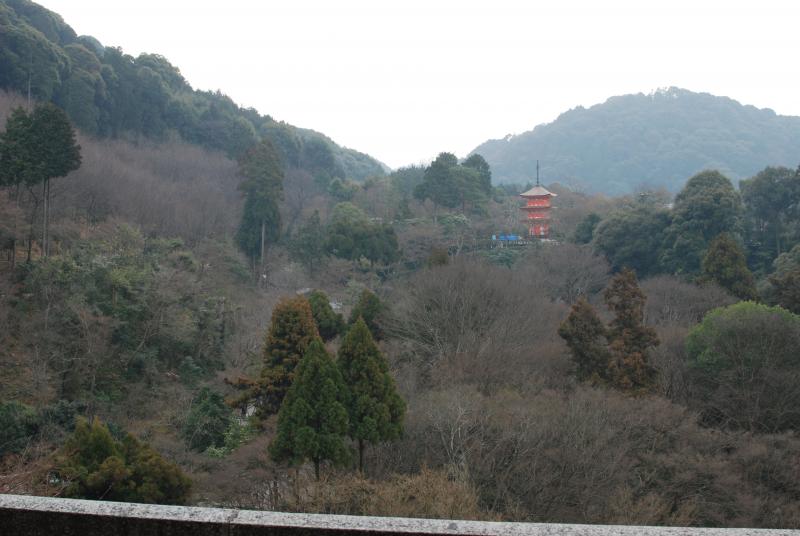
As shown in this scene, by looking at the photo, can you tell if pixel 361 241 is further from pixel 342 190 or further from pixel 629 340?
pixel 629 340

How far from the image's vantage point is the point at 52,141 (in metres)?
17.8

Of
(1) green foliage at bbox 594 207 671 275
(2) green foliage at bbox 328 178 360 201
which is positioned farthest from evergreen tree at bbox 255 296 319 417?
(2) green foliage at bbox 328 178 360 201

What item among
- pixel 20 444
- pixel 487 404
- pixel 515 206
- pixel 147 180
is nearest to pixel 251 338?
pixel 20 444

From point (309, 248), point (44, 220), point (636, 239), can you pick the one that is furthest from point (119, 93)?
point (636, 239)

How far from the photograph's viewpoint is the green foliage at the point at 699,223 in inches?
901

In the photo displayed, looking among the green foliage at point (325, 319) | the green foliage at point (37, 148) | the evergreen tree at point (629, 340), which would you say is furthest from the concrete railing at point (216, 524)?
the green foliage at point (37, 148)

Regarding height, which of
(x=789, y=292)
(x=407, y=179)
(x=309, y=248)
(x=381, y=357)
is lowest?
(x=381, y=357)

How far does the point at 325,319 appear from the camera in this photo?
17.4 m

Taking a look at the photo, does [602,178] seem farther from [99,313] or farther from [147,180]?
[99,313]

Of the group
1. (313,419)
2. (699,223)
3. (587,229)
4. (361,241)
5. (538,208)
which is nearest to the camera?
(313,419)

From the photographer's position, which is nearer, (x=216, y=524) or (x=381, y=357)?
(x=216, y=524)

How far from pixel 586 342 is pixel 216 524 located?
13.6m

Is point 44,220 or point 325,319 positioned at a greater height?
point 44,220

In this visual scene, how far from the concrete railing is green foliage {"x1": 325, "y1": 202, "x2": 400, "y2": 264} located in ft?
80.5
